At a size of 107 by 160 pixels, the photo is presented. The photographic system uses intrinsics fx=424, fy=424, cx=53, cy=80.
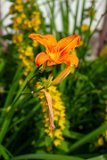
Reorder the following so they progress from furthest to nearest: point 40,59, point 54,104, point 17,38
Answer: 1. point 17,38
2. point 54,104
3. point 40,59

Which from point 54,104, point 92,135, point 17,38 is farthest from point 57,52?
point 17,38

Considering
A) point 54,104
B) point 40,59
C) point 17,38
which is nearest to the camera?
point 40,59

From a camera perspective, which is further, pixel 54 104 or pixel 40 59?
pixel 54 104

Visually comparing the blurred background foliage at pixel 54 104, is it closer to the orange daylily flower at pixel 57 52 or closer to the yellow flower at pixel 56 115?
the yellow flower at pixel 56 115

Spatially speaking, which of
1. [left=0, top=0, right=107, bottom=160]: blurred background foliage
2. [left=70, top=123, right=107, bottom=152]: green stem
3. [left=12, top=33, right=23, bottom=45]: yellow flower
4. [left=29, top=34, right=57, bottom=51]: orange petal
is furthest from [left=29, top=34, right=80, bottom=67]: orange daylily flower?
[left=12, top=33, right=23, bottom=45]: yellow flower

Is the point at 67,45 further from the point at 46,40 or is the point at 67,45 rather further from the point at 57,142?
the point at 57,142

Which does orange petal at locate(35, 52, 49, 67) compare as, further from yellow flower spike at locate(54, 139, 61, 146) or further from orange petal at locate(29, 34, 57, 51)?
yellow flower spike at locate(54, 139, 61, 146)

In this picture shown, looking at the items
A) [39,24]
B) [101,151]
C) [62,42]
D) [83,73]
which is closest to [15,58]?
[39,24]

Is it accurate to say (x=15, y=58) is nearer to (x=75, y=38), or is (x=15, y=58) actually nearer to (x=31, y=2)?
(x=31, y=2)

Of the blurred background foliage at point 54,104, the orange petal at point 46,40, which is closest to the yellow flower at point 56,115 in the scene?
the blurred background foliage at point 54,104

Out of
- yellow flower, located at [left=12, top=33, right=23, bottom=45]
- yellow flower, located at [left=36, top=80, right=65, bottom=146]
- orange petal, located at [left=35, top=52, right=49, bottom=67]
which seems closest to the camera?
orange petal, located at [left=35, top=52, right=49, bottom=67]
